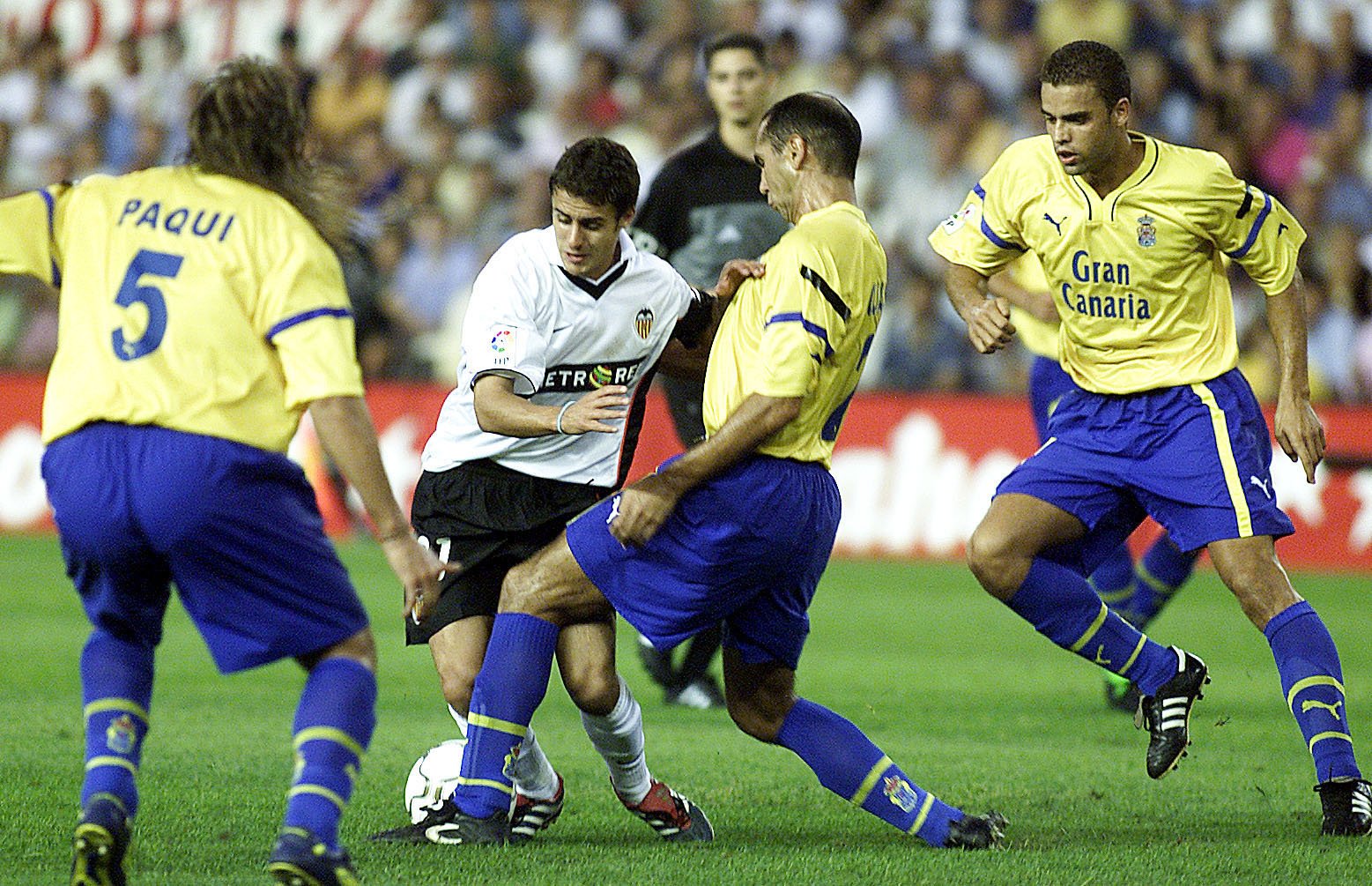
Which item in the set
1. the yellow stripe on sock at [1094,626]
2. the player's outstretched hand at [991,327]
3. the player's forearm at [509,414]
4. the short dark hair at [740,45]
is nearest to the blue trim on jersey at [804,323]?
the player's forearm at [509,414]

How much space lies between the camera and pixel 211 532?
379 centimetres

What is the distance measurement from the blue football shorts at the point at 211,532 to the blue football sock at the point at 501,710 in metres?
0.86

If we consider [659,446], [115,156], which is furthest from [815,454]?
A: [115,156]

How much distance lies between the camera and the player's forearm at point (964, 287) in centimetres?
564

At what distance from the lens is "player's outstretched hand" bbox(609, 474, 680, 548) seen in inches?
180

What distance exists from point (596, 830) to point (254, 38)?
13.1 metres

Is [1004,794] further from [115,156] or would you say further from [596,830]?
[115,156]

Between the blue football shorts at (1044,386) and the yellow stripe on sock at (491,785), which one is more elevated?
the blue football shorts at (1044,386)

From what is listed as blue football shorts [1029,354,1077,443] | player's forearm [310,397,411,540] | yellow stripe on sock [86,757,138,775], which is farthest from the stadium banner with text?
player's forearm [310,397,411,540]

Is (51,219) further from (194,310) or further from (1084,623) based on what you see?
(1084,623)

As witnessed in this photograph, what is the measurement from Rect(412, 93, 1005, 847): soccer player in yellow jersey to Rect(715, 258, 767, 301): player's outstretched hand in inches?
2.1

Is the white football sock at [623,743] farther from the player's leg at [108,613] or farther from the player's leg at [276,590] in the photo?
the player's leg at [108,613]

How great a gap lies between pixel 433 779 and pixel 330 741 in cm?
120

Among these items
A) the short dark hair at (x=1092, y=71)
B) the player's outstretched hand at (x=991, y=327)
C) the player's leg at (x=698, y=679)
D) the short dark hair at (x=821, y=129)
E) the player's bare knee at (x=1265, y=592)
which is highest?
the short dark hair at (x=1092, y=71)
